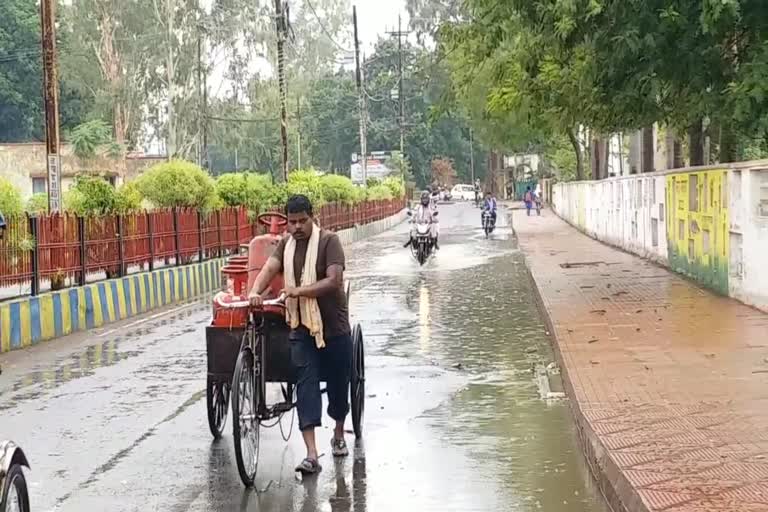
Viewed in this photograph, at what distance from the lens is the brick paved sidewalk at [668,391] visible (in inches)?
246

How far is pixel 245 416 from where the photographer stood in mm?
7074

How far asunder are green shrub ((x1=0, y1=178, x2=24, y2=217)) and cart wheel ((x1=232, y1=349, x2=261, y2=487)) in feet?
32.6

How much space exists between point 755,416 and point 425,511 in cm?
282

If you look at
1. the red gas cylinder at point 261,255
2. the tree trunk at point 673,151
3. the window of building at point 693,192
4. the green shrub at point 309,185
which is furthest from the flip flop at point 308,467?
the green shrub at point 309,185

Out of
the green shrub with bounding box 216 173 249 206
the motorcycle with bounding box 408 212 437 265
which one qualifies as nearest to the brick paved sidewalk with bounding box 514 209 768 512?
the motorcycle with bounding box 408 212 437 265

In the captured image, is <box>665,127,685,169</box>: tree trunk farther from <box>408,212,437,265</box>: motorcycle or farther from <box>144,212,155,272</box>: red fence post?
<box>144,212,155,272</box>: red fence post

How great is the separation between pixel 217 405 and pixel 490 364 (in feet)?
14.1

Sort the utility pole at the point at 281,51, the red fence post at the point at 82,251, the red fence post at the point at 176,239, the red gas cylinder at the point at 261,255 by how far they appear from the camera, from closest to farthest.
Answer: the red gas cylinder at the point at 261,255
the red fence post at the point at 82,251
the red fence post at the point at 176,239
the utility pole at the point at 281,51

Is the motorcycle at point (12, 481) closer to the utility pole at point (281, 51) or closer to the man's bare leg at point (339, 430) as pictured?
the man's bare leg at point (339, 430)

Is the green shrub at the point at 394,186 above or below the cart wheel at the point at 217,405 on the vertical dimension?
above

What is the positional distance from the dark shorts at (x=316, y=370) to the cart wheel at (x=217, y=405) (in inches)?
36.6

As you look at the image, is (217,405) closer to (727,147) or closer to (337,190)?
(727,147)

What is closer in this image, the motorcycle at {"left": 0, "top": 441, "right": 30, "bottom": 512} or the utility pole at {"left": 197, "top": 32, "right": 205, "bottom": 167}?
the motorcycle at {"left": 0, "top": 441, "right": 30, "bottom": 512}

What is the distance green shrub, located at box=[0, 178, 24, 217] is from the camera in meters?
16.2
